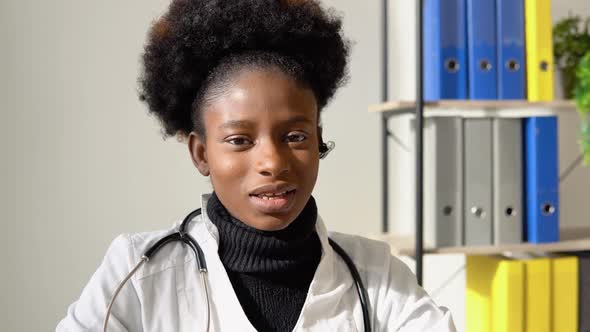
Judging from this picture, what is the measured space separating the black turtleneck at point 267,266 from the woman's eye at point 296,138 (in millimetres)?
128

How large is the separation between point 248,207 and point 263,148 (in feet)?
0.29

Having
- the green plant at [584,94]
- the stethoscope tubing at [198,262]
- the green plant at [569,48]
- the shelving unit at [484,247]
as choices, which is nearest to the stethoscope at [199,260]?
the stethoscope tubing at [198,262]

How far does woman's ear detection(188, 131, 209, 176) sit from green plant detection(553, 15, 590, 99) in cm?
142

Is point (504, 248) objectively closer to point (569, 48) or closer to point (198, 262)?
point (569, 48)

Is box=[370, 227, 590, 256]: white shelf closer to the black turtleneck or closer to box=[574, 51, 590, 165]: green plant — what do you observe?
box=[574, 51, 590, 165]: green plant

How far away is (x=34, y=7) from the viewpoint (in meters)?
1.97

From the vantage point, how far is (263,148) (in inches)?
34.1

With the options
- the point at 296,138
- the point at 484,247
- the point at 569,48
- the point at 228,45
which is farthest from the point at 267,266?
the point at 569,48

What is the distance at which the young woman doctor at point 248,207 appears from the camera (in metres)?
0.88

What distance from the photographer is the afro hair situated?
3.03 ft

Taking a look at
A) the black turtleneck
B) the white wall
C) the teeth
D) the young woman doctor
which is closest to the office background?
the white wall

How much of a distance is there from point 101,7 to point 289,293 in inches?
56.7

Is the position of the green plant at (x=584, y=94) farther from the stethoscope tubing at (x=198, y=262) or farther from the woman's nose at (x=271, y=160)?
the woman's nose at (x=271, y=160)

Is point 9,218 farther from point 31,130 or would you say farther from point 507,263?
point 507,263
